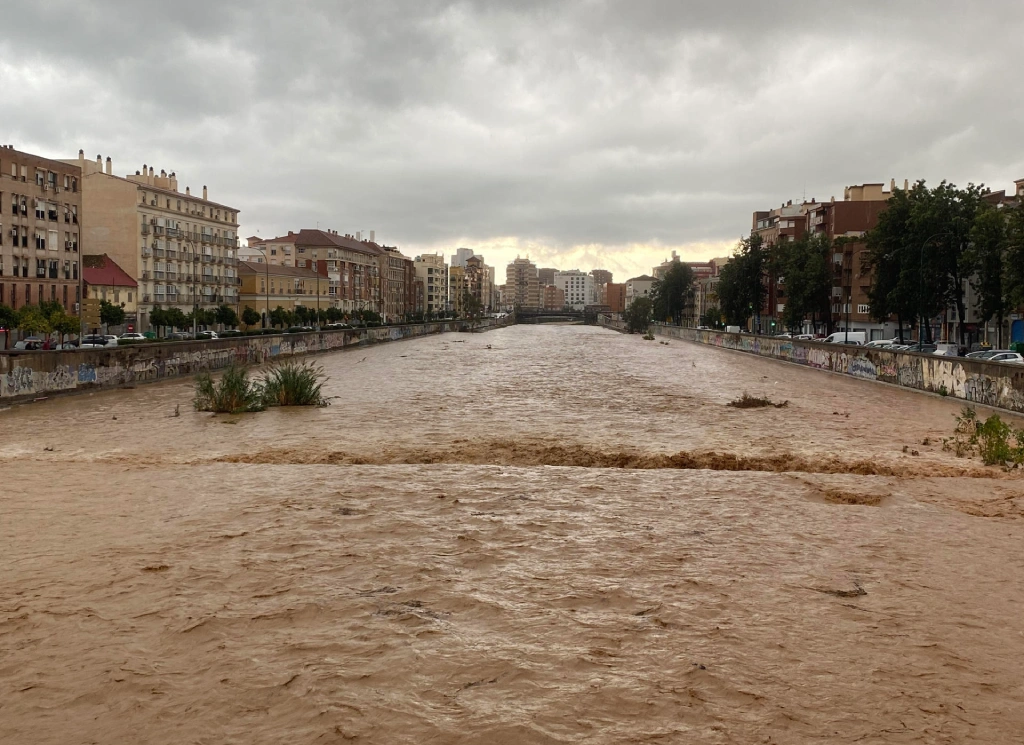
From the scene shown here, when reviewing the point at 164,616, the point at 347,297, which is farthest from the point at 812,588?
the point at 347,297

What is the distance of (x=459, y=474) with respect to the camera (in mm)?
16422

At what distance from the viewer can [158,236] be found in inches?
3629

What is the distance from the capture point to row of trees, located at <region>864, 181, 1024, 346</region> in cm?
5228

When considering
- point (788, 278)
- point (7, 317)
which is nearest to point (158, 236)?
point (7, 317)

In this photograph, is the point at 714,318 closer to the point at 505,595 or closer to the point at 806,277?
the point at 806,277

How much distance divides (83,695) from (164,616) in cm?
172

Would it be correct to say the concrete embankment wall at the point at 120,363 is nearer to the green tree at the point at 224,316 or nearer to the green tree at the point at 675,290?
the green tree at the point at 224,316

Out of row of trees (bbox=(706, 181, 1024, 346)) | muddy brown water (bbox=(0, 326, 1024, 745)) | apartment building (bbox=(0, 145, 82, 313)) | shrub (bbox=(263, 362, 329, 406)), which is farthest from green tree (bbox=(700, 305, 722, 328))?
muddy brown water (bbox=(0, 326, 1024, 745))

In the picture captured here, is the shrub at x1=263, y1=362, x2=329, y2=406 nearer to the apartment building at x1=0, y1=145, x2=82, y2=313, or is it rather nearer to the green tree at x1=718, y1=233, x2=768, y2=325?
the apartment building at x1=0, y1=145, x2=82, y2=313

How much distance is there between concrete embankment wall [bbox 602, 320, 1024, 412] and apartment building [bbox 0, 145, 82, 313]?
183 feet

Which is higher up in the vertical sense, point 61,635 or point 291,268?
point 291,268

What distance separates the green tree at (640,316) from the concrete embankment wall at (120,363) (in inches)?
4246

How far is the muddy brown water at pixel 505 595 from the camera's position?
6301 mm

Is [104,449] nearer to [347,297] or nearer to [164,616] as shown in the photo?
Result: [164,616]
